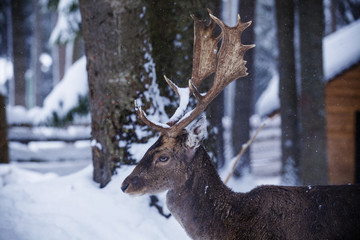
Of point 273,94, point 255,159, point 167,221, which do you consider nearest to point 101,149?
point 167,221

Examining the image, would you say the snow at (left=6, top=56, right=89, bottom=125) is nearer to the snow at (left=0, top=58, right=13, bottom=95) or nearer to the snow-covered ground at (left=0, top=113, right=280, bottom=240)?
the snow-covered ground at (left=0, top=113, right=280, bottom=240)

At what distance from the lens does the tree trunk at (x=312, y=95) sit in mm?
5375

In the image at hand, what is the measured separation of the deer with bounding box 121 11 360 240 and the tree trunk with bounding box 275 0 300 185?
353 centimetres

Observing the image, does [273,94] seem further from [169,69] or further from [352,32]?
[169,69]

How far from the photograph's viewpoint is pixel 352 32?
755 cm

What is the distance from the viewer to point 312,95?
5449 mm

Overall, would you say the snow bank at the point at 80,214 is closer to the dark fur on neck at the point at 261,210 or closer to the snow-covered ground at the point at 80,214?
the snow-covered ground at the point at 80,214

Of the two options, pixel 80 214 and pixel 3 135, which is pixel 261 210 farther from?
pixel 3 135

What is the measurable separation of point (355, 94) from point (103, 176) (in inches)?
233

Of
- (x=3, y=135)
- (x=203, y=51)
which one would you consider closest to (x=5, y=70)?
(x=3, y=135)

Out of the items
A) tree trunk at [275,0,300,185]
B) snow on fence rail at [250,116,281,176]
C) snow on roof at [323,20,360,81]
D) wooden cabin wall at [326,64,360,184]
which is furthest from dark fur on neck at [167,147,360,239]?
snow on fence rail at [250,116,281,176]

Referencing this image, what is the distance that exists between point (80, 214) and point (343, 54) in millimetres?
6448

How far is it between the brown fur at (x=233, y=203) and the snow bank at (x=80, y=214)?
0.75m

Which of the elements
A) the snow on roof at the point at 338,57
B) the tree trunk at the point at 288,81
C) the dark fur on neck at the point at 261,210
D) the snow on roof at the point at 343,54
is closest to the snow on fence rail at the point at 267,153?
the snow on roof at the point at 338,57
